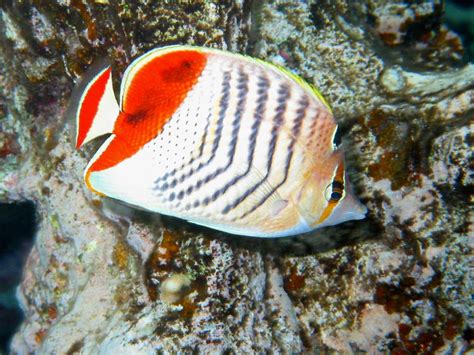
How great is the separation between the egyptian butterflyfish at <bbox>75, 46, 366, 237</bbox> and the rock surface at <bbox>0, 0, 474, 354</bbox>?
62 centimetres

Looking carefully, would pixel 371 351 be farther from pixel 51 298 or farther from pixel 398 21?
pixel 398 21

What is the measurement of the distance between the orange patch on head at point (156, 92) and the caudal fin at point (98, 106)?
3cm

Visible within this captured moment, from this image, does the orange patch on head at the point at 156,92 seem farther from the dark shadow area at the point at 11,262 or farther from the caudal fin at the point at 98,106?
the dark shadow area at the point at 11,262

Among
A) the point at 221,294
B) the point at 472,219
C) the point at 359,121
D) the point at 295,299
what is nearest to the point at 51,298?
the point at 221,294

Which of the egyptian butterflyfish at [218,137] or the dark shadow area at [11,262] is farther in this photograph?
the dark shadow area at [11,262]

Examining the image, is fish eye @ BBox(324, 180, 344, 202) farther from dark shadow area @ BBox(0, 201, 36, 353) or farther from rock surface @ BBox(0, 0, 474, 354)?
dark shadow area @ BBox(0, 201, 36, 353)

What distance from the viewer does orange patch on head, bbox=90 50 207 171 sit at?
1300 mm

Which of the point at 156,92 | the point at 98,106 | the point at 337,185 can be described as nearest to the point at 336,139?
the point at 337,185

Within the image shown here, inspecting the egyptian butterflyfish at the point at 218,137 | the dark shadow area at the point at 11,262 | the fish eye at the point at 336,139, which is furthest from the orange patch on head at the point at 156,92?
the dark shadow area at the point at 11,262

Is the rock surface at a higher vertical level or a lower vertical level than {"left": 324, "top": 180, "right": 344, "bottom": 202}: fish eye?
lower

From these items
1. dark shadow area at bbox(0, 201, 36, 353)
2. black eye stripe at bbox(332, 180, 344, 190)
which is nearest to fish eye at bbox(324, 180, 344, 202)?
black eye stripe at bbox(332, 180, 344, 190)

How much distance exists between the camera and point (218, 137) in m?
1.33

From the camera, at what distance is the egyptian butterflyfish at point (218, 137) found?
1314 millimetres

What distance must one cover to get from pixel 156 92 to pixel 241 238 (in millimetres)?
1029
